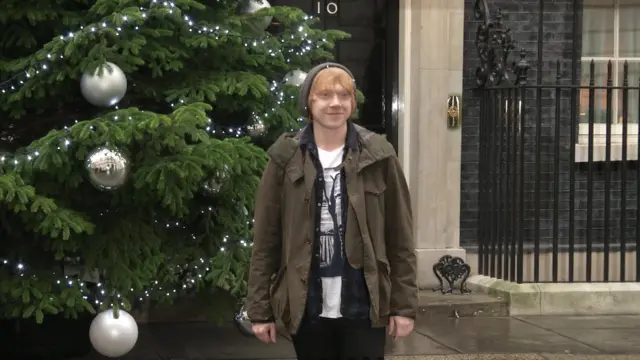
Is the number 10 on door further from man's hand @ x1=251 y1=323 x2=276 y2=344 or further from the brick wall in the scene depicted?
man's hand @ x1=251 y1=323 x2=276 y2=344

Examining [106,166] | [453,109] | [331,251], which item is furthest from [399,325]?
[453,109]

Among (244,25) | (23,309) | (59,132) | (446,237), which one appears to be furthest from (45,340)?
(446,237)

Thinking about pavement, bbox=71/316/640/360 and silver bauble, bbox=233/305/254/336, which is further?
pavement, bbox=71/316/640/360

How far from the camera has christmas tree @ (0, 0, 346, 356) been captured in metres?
5.00

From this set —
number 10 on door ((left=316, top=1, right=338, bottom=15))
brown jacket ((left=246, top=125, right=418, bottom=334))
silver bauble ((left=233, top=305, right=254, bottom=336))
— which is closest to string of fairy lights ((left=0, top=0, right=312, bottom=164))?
silver bauble ((left=233, top=305, right=254, bottom=336))

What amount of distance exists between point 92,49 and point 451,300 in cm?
398

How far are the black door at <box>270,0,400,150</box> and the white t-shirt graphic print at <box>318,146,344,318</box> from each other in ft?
16.6

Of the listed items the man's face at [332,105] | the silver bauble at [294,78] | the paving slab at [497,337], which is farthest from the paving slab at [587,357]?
the man's face at [332,105]

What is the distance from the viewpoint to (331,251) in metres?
3.56

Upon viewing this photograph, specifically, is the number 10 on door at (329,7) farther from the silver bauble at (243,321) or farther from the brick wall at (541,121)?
the silver bauble at (243,321)

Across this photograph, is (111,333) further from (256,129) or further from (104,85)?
(256,129)

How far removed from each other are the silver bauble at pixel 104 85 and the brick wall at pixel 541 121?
4.03m

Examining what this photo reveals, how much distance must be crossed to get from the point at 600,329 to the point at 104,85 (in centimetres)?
433

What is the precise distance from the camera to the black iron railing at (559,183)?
794 centimetres
